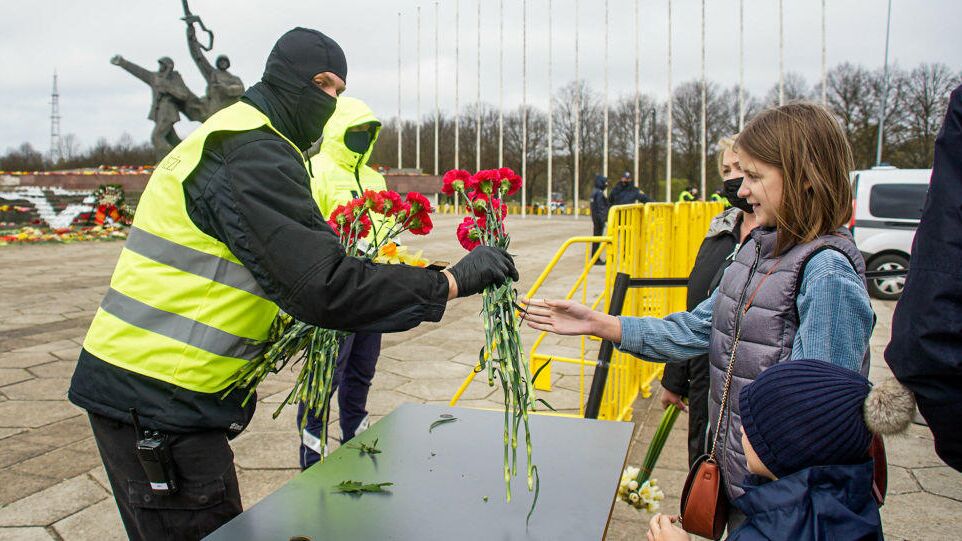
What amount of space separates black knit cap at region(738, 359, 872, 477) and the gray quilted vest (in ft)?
1.27

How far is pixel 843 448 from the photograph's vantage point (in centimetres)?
130

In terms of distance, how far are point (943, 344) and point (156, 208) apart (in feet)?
5.38

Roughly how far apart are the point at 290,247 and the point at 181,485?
68cm

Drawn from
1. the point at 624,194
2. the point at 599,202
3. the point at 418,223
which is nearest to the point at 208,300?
the point at 418,223

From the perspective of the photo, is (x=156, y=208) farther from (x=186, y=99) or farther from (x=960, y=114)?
(x=186, y=99)

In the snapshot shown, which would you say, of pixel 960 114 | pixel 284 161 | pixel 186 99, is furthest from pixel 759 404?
pixel 186 99

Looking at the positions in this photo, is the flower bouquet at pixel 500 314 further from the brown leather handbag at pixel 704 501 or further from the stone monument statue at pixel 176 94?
the stone monument statue at pixel 176 94

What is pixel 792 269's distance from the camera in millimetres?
1726

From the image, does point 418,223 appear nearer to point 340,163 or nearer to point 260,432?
point 340,163

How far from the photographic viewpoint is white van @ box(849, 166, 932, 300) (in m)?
9.98

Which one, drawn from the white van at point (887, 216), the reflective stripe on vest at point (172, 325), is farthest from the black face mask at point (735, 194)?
the white van at point (887, 216)

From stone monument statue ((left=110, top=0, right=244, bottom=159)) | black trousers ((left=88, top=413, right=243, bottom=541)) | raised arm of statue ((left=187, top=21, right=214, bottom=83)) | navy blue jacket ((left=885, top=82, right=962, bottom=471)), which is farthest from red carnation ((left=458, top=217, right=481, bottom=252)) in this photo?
stone monument statue ((left=110, top=0, right=244, bottom=159))

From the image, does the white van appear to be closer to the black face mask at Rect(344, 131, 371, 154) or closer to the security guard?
the black face mask at Rect(344, 131, 371, 154)

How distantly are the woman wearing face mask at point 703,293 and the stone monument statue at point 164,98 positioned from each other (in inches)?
696
